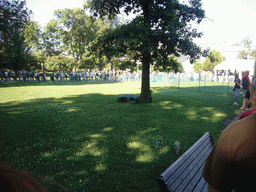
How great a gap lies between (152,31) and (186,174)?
9177 millimetres

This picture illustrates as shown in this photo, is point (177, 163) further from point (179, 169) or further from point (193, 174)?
point (193, 174)

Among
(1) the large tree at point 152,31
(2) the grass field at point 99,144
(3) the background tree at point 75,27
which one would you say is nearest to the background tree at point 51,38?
(3) the background tree at point 75,27

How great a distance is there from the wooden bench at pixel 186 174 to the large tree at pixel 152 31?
8034mm

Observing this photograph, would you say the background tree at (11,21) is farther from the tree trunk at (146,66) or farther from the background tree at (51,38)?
the background tree at (51,38)

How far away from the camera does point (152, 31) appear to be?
10250mm

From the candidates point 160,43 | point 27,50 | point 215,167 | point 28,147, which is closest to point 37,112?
point 28,147

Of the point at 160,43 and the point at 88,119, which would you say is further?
the point at 160,43

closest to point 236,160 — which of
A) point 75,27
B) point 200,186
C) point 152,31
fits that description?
point 200,186

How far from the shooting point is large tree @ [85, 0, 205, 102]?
407 inches

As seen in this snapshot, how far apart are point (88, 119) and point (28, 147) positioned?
133 inches

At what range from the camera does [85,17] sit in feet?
152

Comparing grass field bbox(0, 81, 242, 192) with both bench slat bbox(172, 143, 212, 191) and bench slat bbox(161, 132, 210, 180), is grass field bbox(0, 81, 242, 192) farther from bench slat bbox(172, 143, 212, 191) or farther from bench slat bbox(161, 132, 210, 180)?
bench slat bbox(161, 132, 210, 180)

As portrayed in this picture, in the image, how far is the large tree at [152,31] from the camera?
1033 cm

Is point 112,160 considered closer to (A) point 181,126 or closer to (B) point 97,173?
(B) point 97,173
